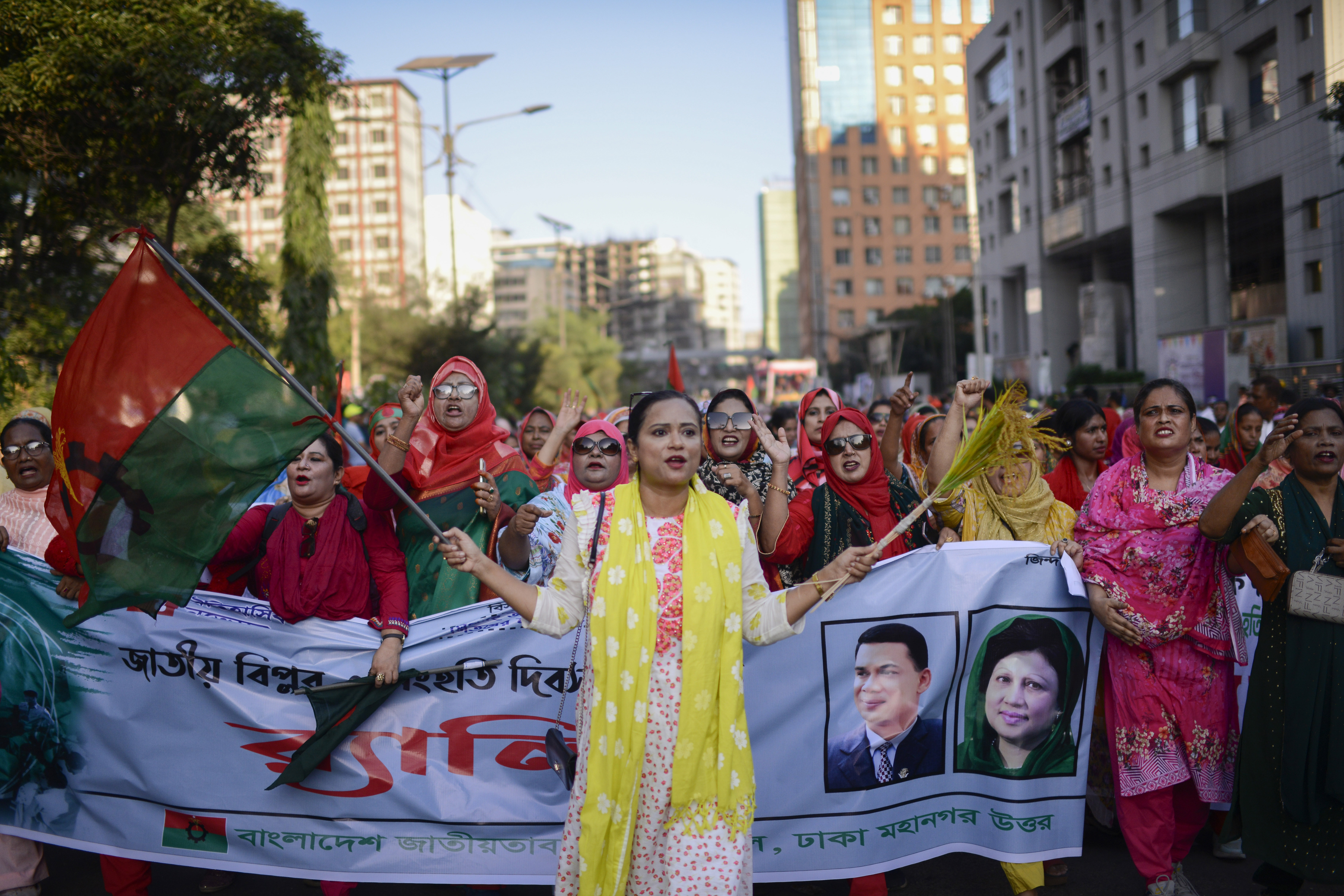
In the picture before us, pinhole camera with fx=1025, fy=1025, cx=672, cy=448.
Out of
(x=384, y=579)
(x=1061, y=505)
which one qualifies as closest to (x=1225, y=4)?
(x=1061, y=505)

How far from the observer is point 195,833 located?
3.80 meters

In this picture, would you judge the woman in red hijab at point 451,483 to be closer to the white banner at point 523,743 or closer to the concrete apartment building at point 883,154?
the white banner at point 523,743

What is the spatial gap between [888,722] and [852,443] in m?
1.04

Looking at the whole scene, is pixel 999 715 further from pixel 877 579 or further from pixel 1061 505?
pixel 1061 505

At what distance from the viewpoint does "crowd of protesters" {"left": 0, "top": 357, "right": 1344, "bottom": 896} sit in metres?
2.76

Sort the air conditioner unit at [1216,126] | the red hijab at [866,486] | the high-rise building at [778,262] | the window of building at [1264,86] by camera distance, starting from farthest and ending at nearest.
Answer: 1. the high-rise building at [778,262]
2. the air conditioner unit at [1216,126]
3. the window of building at [1264,86]
4. the red hijab at [866,486]

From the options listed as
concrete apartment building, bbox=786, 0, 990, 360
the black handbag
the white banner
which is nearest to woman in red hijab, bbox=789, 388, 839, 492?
the white banner

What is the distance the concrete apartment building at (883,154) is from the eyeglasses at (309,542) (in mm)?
78746

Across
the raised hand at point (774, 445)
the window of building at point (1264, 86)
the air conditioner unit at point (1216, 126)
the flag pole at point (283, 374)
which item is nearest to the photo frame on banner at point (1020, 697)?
the raised hand at point (774, 445)

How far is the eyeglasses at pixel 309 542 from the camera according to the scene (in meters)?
3.86

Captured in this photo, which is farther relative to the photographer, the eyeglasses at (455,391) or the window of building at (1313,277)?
the window of building at (1313,277)

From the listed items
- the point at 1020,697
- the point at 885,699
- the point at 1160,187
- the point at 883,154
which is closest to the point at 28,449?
the point at 885,699

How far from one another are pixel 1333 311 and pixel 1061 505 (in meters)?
23.2

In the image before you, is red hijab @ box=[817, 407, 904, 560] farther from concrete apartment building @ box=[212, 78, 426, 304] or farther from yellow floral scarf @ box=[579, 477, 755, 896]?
concrete apartment building @ box=[212, 78, 426, 304]
